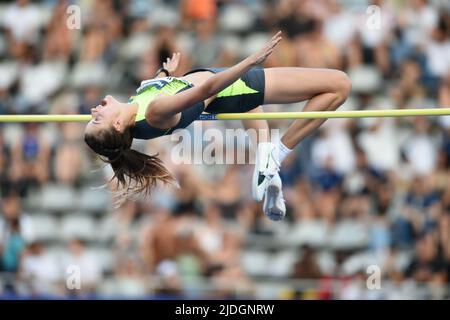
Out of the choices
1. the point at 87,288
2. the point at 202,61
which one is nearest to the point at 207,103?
the point at 87,288

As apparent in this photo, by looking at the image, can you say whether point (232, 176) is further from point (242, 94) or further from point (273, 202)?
point (242, 94)

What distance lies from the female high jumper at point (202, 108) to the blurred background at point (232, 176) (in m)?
2.94

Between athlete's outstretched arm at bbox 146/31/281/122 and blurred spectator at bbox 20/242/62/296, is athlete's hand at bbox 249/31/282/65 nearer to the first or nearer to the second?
athlete's outstretched arm at bbox 146/31/281/122

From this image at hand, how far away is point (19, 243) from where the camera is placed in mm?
12219

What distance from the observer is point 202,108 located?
8.39m

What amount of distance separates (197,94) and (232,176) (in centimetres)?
459

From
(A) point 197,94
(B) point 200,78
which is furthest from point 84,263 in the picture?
(A) point 197,94

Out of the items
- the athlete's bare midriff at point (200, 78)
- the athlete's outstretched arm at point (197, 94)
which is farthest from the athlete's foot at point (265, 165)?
the athlete's outstretched arm at point (197, 94)

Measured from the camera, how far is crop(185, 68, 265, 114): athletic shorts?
847 cm

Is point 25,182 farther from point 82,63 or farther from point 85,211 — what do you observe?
point 82,63

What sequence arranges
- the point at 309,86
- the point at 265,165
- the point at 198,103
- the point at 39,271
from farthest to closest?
the point at 39,271 → the point at 265,165 → the point at 309,86 → the point at 198,103

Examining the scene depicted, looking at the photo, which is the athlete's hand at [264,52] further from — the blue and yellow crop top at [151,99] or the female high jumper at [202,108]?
the blue and yellow crop top at [151,99]

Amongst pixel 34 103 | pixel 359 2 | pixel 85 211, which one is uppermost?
pixel 359 2

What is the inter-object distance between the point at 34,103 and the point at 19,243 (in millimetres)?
1863
